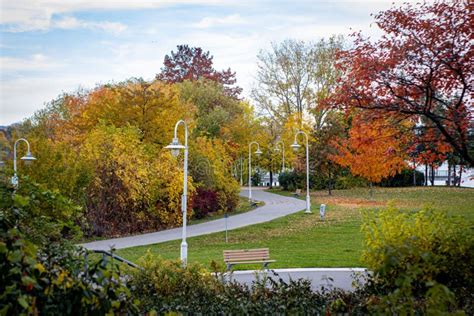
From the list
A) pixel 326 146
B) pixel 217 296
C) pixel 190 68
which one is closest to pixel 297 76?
pixel 326 146

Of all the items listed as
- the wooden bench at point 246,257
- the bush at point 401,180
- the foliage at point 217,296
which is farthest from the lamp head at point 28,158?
the bush at point 401,180

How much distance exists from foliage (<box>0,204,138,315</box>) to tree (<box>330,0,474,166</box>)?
325 inches

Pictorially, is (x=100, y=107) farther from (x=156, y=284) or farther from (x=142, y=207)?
(x=156, y=284)

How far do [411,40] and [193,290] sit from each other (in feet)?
21.5

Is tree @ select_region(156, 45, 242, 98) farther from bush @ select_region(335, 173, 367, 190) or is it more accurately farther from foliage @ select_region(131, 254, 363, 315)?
foliage @ select_region(131, 254, 363, 315)

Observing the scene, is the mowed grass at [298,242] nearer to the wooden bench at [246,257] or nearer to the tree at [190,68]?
the wooden bench at [246,257]

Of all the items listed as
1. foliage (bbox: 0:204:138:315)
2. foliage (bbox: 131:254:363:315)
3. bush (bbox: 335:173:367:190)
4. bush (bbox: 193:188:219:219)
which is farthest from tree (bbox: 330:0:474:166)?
bush (bbox: 335:173:367:190)

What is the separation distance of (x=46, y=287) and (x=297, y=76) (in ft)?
153

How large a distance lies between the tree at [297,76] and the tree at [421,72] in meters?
36.1

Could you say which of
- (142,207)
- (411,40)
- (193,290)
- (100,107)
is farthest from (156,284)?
(100,107)

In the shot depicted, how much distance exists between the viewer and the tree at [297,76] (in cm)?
4834

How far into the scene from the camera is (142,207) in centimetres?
2597

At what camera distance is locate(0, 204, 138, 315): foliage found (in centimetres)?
346

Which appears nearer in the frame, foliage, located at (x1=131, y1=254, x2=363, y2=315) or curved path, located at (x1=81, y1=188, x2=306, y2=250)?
foliage, located at (x1=131, y1=254, x2=363, y2=315)
